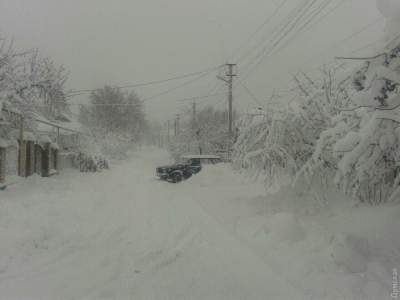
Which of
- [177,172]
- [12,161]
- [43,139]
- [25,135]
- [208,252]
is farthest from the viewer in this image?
[43,139]

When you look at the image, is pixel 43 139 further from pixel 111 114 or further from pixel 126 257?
pixel 111 114

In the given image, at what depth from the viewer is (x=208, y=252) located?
482cm

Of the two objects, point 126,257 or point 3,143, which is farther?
point 3,143

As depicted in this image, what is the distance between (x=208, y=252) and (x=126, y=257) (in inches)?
53.3

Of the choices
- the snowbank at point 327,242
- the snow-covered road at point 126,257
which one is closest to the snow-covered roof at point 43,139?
the snow-covered road at point 126,257

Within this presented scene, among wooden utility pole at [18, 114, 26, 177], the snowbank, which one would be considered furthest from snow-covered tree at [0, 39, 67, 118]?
the snowbank

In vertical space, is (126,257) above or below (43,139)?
below

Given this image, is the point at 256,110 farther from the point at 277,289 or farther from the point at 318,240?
the point at 277,289

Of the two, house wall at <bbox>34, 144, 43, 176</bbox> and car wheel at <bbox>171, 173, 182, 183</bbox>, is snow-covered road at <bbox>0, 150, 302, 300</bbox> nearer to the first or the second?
car wheel at <bbox>171, 173, 182, 183</bbox>

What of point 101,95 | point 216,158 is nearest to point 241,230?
point 216,158

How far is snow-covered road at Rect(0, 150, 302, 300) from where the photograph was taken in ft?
11.6

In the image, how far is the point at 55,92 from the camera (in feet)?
54.6

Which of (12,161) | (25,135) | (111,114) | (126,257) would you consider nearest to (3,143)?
(12,161)


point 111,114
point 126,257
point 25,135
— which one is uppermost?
point 111,114
